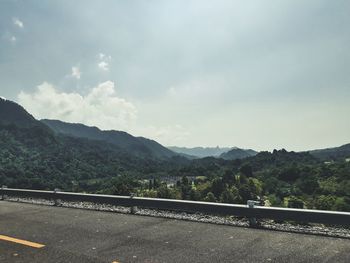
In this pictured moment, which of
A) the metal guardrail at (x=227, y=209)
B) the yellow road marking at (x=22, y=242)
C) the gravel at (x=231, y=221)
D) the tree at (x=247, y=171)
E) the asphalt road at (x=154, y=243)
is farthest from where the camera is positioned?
the tree at (x=247, y=171)

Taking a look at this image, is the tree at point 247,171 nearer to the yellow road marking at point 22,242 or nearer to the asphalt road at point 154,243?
the asphalt road at point 154,243

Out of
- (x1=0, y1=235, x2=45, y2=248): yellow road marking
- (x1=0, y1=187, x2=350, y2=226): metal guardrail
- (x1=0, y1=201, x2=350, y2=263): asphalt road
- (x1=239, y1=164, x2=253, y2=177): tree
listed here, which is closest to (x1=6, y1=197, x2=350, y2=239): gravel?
(x1=0, y1=187, x2=350, y2=226): metal guardrail

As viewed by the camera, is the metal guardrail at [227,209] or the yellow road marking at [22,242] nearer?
the yellow road marking at [22,242]

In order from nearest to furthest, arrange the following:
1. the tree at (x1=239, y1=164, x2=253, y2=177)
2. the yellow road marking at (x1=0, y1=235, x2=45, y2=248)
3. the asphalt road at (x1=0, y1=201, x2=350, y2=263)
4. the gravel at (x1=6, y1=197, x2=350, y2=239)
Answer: the asphalt road at (x1=0, y1=201, x2=350, y2=263) → the yellow road marking at (x1=0, y1=235, x2=45, y2=248) → the gravel at (x1=6, y1=197, x2=350, y2=239) → the tree at (x1=239, y1=164, x2=253, y2=177)

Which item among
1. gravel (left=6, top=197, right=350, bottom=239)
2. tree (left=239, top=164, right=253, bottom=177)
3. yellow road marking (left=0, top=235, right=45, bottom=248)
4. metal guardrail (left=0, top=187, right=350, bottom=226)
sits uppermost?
tree (left=239, top=164, right=253, bottom=177)

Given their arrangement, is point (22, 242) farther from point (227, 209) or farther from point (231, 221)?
point (231, 221)

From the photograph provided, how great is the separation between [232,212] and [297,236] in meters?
2.35

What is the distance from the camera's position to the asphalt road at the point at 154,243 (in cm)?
675

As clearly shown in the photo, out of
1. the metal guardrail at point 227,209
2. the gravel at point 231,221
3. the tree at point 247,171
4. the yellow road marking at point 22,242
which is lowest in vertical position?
the yellow road marking at point 22,242

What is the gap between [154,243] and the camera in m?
7.91

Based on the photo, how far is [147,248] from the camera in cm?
750

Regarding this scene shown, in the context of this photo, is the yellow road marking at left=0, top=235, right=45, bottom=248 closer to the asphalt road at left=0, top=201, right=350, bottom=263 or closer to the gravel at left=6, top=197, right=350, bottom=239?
the asphalt road at left=0, top=201, right=350, bottom=263

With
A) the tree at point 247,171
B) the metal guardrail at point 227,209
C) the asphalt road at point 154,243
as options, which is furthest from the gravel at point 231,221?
the tree at point 247,171

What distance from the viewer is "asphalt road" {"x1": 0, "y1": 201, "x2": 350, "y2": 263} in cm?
675
